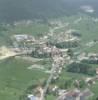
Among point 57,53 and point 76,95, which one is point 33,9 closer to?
point 76,95

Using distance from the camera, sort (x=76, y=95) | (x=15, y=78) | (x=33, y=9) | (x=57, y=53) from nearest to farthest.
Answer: (x=57, y=53) → (x=76, y=95) → (x=15, y=78) → (x=33, y=9)

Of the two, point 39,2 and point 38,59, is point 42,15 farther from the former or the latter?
point 38,59

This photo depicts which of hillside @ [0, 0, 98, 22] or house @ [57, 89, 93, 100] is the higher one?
house @ [57, 89, 93, 100]

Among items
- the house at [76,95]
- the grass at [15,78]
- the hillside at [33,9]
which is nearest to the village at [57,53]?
the house at [76,95]

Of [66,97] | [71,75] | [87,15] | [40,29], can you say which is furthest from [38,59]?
[87,15]

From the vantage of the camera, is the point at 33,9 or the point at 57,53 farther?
the point at 33,9

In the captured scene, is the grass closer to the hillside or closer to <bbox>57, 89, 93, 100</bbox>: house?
<bbox>57, 89, 93, 100</bbox>: house

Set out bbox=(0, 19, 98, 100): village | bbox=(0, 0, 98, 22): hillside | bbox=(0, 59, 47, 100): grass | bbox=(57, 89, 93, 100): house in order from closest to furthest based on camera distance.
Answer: bbox=(0, 19, 98, 100): village < bbox=(57, 89, 93, 100): house < bbox=(0, 59, 47, 100): grass < bbox=(0, 0, 98, 22): hillside

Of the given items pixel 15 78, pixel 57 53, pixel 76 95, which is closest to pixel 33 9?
pixel 15 78

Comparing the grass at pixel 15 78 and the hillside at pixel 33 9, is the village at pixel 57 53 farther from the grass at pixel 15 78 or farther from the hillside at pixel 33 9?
the hillside at pixel 33 9

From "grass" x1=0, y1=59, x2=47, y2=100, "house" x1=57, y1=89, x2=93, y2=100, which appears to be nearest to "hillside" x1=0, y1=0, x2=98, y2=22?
"grass" x1=0, y1=59, x2=47, y2=100

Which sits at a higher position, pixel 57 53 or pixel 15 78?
pixel 57 53
